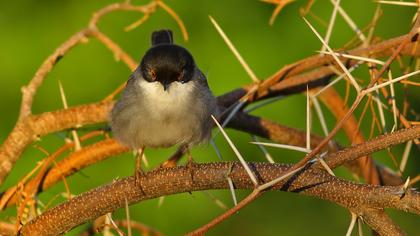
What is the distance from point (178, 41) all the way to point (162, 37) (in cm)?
168

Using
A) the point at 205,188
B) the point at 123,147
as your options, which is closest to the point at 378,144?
the point at 205,188

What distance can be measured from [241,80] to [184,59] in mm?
2028

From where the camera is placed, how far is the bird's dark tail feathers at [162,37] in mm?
4215

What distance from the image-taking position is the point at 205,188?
225cm

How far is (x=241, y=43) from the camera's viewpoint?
612cm

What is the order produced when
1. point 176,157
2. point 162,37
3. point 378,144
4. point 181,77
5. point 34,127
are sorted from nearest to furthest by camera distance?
point 378,144, point 34,127, point 176,157, point 181,77, point 162,37

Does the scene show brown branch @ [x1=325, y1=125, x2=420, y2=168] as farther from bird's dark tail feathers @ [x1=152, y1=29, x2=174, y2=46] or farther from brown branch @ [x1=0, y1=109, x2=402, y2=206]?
bird's dark tail feathers @ [x1=152, y1=29, x2=174, y2=46]

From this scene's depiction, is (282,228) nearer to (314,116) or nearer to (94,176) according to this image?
(314,116)

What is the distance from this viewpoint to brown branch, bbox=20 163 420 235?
208 centimetres

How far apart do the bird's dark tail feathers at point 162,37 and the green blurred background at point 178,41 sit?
1.40 metres

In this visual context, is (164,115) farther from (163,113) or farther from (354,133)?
(354,133)

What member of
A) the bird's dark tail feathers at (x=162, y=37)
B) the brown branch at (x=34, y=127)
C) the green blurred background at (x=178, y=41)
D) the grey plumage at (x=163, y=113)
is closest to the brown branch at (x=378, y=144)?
the brown branch at (x=34, y=127)

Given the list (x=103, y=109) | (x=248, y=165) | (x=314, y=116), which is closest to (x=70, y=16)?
(x=314, y=116)

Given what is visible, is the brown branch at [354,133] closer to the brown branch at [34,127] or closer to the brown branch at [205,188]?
the brown branch at [205,188]
